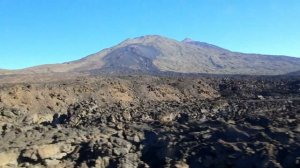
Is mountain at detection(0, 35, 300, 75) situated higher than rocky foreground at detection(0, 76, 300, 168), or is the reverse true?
mountain at detection(0, 35, 300, 75)

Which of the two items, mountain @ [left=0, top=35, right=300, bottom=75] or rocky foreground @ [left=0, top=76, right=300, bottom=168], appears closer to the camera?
rocky foreground @ [left=0, top=76, right=300, bottom=168]

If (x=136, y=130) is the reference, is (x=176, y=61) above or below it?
above

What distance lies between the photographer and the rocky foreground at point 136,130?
20781 mm

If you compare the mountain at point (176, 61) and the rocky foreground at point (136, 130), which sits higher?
the mountain at point (176, 61)

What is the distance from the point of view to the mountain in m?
75.1

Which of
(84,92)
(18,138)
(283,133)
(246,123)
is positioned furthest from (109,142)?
(84,92)

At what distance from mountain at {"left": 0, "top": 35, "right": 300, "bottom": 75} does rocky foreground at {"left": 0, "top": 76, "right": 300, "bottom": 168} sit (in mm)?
35650

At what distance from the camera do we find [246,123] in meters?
23.5

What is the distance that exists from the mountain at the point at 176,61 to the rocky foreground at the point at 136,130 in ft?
117

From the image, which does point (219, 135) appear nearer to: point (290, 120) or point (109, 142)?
point (290, 120)

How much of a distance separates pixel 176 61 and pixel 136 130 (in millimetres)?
63046

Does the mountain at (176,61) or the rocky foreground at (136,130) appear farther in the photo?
the mountain at (176,61)

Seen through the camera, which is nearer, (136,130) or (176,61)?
(136,130)

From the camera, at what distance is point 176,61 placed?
8750 cm
